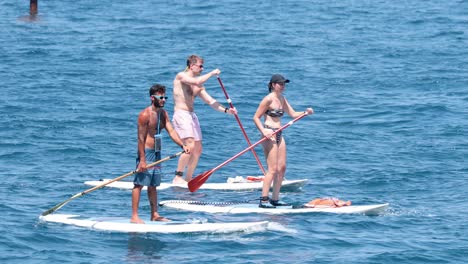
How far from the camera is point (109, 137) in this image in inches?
958

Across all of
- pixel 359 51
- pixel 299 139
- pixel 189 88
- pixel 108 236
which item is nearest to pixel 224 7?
pixel 359 51

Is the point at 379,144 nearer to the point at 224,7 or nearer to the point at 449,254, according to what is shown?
the point at 449,254

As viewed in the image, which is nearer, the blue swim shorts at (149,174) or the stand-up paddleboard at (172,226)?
the stand-up paddleboard at (172,226)

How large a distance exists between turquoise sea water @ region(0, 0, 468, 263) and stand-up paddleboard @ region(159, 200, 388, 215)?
193 millimetres

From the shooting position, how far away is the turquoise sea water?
52.3 ft

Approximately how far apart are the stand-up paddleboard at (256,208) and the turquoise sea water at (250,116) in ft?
0.63

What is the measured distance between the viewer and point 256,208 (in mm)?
18016

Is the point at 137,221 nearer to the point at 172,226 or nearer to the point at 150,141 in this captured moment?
the point at 172,226

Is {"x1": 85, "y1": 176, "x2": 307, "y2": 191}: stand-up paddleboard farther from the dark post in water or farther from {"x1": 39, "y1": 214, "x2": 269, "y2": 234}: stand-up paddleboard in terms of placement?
the dark post in water

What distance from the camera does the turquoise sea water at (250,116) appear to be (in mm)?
15938

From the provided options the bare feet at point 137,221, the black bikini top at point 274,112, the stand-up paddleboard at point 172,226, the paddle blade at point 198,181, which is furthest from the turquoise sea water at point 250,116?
the black bikini top at point 274,112

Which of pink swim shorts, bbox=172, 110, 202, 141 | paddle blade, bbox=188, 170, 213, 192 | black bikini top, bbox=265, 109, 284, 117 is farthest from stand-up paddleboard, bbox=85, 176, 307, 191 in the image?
black bikini top, bbox=265, 109, 284, 117

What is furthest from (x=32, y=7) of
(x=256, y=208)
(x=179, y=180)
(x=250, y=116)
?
(x=256, y=208)

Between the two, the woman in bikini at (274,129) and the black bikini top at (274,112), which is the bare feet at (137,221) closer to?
the woman in bikini at (274,129)
